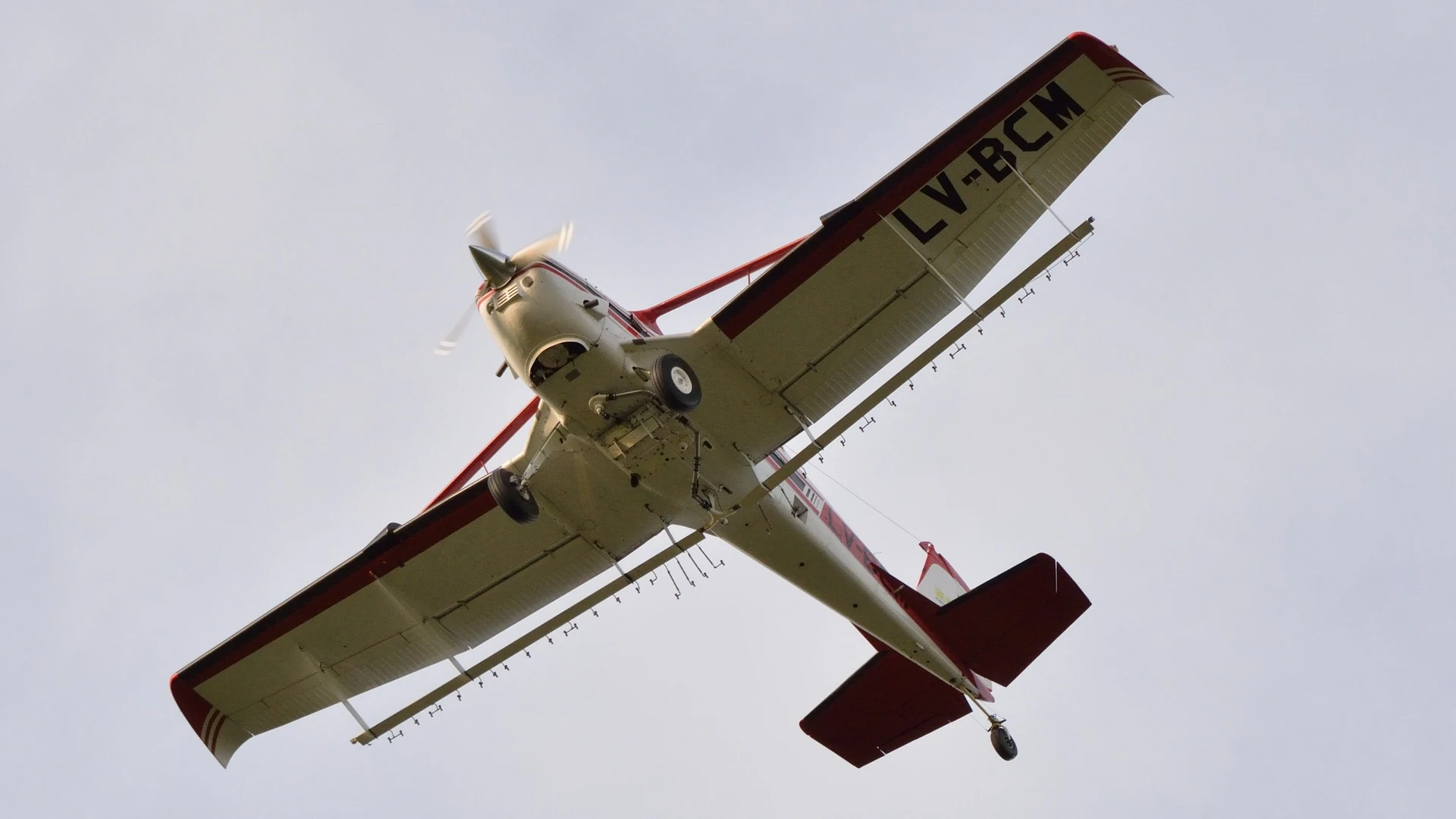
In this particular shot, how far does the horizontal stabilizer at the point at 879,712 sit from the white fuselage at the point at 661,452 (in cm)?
44

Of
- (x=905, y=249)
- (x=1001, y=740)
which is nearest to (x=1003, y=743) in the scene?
(x=1001, y=740)

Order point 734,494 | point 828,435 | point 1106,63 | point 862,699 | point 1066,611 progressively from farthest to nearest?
1. point 862,699
2. point 1066,611
3. point 734,494
4. point 828,435
5. point 1106,63

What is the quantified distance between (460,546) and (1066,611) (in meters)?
8.06

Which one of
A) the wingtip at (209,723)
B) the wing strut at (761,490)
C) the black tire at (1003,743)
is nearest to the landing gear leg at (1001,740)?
the black tire at (1003,743)

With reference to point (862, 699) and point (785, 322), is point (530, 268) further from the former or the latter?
point (862, 699)

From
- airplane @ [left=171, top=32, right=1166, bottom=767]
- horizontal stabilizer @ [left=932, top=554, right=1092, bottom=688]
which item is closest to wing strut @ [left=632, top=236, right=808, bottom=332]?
airplane @ [left=171, top=32, right=1166, bottom=767]

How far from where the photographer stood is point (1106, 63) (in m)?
14.5

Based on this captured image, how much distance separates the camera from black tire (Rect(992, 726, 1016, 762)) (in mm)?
18391

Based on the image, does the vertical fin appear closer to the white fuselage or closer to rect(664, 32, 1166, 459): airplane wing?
the white fuselage

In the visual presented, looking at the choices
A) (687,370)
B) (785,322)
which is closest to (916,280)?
(785,322)

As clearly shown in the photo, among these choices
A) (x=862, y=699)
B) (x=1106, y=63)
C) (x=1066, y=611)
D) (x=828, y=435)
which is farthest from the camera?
(x=862, y=699)

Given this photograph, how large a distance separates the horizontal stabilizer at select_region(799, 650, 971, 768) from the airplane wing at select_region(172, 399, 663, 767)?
3865mm

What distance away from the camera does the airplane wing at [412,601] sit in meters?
17.1

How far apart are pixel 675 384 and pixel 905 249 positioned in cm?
317
